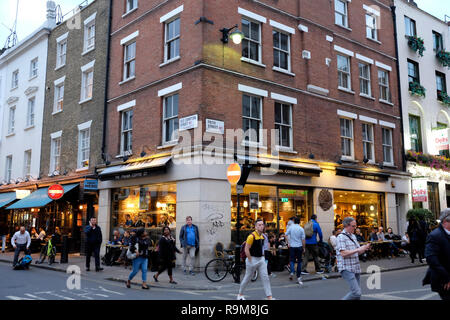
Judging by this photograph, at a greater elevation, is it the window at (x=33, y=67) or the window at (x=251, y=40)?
the window at (x=33, y=67)

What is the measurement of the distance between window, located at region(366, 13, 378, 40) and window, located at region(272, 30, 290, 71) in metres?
6.59

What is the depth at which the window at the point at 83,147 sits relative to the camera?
20953 millimetres

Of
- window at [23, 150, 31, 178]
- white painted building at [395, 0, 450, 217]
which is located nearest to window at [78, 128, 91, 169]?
window at [23, 150, 31, 178]

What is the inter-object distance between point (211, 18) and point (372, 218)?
12.8 meters

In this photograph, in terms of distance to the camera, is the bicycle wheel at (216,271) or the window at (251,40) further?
the window at (251,40)

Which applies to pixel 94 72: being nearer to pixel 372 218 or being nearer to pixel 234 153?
pixel 234 153

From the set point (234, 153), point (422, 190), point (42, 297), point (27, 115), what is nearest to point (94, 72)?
point (27, 115)

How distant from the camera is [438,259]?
532 centimetres

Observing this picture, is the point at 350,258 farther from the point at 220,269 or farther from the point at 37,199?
the point at 37,199

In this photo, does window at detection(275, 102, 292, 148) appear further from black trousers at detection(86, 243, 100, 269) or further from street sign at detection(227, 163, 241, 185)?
black trousers at detection(86, 243, 100, 269)

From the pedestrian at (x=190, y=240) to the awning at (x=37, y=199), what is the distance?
8739 mm

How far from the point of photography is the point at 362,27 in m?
22.1

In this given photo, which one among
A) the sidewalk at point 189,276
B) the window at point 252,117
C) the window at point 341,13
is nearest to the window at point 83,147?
the sidewalk at point 189,276

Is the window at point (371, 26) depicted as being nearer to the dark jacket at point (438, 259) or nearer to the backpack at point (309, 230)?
the backpack at point (309, 230)
